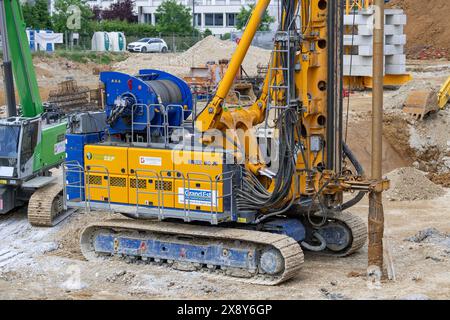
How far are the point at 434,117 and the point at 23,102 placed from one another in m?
13.7

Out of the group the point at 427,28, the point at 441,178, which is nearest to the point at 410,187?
the point at 441,178

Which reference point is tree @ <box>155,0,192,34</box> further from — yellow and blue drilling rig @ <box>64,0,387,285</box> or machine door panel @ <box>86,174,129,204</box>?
machine door panel @ <box>86,174,129,204</box>

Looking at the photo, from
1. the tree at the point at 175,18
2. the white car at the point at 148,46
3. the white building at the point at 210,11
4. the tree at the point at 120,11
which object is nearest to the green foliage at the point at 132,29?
the tree at the point at 175,18

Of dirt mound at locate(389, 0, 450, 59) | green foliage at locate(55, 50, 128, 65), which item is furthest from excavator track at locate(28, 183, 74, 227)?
dirt mound at locate(389, 0, 450, 59)

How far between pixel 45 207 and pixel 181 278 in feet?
15.3

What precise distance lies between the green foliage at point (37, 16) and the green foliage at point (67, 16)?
0.68m

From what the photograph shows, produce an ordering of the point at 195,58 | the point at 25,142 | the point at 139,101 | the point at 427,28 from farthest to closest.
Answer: the point at 427,28, the point at 195,58, the point at 25,142, the point at 139,101

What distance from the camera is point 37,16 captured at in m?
62.2

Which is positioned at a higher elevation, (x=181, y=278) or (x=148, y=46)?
(x=148, y=46)

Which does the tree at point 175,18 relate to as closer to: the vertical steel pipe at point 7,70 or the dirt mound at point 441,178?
the dirt mound at point 441,178

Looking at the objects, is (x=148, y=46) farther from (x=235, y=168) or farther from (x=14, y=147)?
(x=235, y=168)

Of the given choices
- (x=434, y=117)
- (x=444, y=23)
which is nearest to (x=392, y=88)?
(x=434, y=117)

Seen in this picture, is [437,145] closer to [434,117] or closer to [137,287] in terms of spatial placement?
[434,117]

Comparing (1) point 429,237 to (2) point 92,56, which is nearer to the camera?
(1) point 429,237
